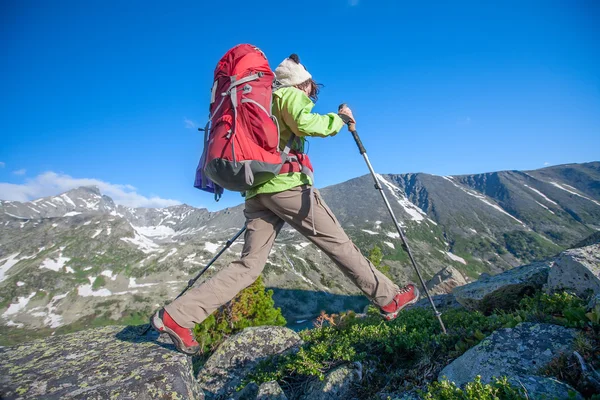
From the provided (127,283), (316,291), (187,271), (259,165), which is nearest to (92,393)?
(259,165)

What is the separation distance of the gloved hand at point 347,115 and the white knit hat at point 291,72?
821 millimetres

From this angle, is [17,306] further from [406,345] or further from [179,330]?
[406,345]

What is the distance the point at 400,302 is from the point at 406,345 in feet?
2.28

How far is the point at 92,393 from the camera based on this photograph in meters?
4.03

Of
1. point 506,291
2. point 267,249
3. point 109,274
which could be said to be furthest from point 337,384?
point 109,274

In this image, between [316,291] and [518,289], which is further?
[316,291]

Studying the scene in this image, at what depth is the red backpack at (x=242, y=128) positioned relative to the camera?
4.24m

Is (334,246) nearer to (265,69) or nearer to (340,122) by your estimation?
(340,122)

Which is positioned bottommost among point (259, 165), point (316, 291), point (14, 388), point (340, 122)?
point (316, 291)

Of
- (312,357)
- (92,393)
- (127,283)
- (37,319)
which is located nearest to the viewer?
(92,393)

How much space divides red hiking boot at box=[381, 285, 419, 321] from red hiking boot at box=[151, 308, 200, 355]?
3.31m

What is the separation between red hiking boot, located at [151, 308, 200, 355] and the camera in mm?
4707

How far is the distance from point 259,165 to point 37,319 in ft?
645

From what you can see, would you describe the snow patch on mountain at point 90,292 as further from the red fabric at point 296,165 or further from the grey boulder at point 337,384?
the red fabric at point 296,165
